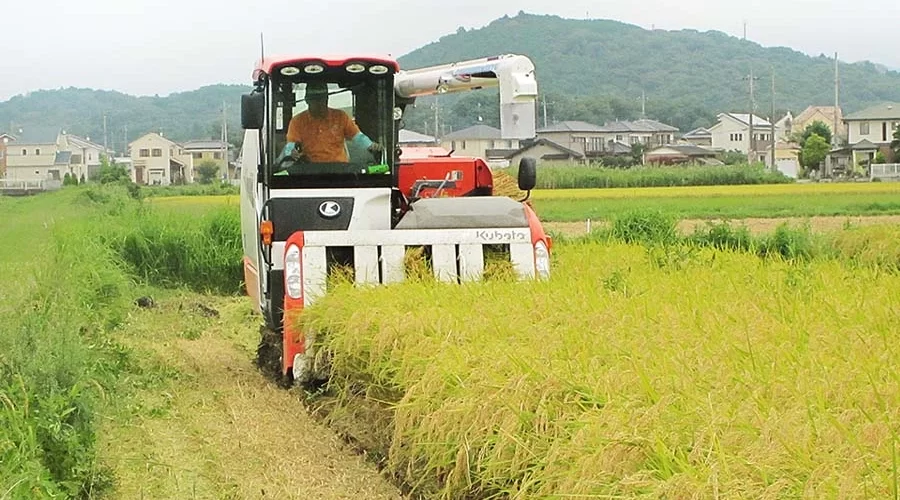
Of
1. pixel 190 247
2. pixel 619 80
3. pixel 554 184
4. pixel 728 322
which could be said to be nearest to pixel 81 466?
pixel 728 322

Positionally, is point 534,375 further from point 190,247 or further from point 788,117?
point 788,117

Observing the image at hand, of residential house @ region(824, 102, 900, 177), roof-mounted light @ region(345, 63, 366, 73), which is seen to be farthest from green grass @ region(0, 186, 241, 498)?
residential house @ region(824, 102, 900, 177)

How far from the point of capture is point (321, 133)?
10078 mm

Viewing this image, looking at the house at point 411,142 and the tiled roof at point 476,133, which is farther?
the tiled roof at point 476,133

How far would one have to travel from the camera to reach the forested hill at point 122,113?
151500 mm

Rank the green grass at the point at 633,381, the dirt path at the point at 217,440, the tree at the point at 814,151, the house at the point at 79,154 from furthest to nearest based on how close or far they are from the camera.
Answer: the house at the point at 79,154 < the tree at the point at 814,151 < the dirt path at the point at 217,440 < the green grass at the point at 633,381

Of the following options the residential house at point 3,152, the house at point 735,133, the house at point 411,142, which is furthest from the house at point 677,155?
the residential house at point 3,152

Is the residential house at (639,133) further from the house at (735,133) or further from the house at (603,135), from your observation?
the house at (735,133)

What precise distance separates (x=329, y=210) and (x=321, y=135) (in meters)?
0.65

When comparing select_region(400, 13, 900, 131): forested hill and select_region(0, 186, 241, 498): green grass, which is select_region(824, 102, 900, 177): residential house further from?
select_region(400, 13, 900, 131): forested hill

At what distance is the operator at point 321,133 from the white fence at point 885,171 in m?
55.0

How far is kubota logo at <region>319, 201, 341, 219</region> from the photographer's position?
389 inches

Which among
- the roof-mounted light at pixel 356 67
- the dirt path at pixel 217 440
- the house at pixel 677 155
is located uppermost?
the house at pixel 677 155

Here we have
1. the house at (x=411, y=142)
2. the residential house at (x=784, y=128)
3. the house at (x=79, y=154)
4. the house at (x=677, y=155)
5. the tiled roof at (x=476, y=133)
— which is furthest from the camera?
the residential house at (x=784, y=128)
